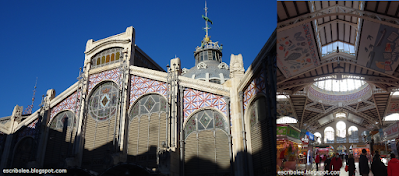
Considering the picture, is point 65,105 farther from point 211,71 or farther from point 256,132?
point 211,71

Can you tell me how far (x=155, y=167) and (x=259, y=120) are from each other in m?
8.64

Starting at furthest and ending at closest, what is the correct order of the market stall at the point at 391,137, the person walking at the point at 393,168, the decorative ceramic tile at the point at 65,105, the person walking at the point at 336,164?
the decorative ceramic tile at the point at 65,105, the market stall at the point at 391,137, the person walking at the point at 336,164, the person walking at the point at 393,168

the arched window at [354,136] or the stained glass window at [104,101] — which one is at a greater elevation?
the stained glass window at [104,101]

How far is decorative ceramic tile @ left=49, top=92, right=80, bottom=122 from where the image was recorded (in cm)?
2882

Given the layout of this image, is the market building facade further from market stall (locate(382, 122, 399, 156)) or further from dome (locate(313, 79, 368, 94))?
dome (locate(313, 79, 368, 94))

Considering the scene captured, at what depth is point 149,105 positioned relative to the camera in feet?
83.3

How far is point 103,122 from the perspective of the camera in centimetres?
2653

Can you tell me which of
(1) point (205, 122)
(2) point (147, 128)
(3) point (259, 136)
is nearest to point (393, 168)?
(3) point (259, 136)

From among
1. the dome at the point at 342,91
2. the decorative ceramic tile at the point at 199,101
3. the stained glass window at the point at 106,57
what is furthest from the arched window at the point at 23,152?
the dome at the point at 342,91

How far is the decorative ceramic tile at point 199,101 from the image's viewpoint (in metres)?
23.3

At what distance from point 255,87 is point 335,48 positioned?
18.5 ft

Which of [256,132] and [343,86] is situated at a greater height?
[343,86]

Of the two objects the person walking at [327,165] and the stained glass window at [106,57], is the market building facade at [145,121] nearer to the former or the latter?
the stained glass window at [106,57]

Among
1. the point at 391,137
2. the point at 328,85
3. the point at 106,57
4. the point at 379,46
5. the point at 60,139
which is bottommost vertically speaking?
the point at 391,137
